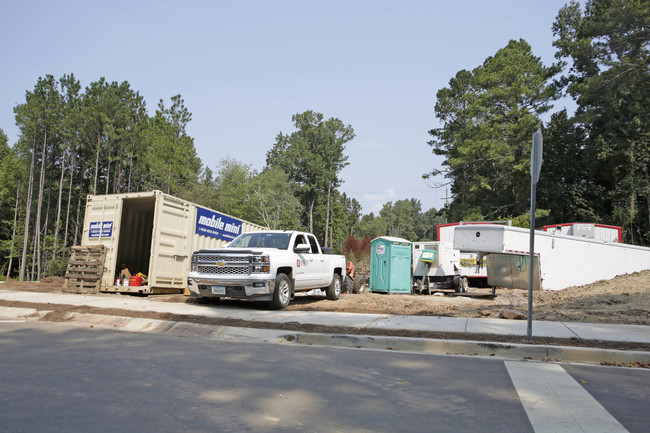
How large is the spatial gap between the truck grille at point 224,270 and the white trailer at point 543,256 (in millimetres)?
9093

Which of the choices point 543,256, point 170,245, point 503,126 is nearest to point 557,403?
point 170,245

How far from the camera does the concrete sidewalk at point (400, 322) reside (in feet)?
26.3

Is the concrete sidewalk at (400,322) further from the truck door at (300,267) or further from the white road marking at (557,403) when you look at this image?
the white road marking at (557,403)

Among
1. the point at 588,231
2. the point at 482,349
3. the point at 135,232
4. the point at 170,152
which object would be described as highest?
the point at 170,152

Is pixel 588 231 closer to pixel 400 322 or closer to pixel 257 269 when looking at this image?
pixel 400 322

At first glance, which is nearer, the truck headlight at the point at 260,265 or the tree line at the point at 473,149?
the truck headlight at the point at 260,265

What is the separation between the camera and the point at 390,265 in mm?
19828

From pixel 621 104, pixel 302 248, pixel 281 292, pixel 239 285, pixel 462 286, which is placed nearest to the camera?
pixel 239 285

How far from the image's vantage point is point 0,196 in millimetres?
51156

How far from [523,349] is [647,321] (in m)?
4.44

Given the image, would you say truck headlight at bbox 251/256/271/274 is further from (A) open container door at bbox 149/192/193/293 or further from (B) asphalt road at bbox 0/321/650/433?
(A) open container door at bbox 149/192/193/293

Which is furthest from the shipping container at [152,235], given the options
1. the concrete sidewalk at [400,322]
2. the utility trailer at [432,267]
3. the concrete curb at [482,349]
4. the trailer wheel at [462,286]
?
the trailer wheel at [462,286]

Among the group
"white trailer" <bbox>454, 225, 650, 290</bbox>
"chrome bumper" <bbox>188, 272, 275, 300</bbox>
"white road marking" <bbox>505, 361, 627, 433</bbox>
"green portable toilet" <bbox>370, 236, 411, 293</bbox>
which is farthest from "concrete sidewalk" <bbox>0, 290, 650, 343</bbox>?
"green portable toilet" <bbox>370, 236, 411, 293</bbox>

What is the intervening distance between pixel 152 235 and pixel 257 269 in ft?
16.8
